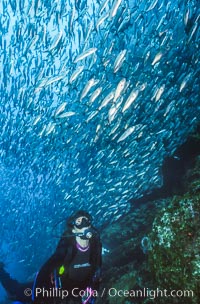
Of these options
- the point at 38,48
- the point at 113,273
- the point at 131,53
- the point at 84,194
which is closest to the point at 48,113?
the point at 38,48

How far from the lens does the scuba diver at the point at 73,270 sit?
4039 millimetres

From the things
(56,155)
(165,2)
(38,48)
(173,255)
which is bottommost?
(173,255)

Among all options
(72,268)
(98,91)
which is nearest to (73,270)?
(72,268)

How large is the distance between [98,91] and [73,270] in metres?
4.00

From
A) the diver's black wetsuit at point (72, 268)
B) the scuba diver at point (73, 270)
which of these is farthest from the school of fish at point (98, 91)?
the diver's black wetsuit at point (72, 268)

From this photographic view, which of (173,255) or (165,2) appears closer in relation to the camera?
(173,255)

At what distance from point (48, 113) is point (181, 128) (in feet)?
19.0

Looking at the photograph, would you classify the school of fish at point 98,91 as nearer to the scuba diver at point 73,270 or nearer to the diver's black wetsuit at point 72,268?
the scuba diver at point 73,270

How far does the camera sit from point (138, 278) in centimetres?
624

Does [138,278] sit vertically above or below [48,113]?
below

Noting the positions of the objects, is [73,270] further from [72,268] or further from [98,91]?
[98,91]

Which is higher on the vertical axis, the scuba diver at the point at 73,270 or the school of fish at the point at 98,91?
the school of fish at the point at 98,91

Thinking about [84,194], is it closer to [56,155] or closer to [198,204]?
[56,155]

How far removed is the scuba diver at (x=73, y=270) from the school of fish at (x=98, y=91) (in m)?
2.95
